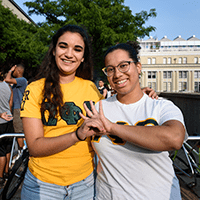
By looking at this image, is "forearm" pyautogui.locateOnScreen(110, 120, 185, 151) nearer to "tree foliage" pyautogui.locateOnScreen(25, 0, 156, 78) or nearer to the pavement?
the pavement

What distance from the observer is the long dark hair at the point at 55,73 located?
156cm

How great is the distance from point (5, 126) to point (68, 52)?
3157mm

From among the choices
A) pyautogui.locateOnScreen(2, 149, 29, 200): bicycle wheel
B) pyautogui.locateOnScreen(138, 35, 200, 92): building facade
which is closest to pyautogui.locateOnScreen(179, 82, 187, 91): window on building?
pyautogui.locateOnScreen(138, 35, 200, 92): building facade

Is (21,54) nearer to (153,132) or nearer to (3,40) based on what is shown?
(3,40)

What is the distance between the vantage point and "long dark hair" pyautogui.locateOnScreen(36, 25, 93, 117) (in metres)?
1.56

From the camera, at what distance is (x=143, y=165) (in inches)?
55.7

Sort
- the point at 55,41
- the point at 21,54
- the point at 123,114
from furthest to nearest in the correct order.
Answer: the point at 21,54
the point at 55,41
the point at 123,114

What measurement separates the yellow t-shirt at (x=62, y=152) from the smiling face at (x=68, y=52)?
0.79 ft

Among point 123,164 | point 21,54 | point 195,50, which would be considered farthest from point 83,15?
point 195,50

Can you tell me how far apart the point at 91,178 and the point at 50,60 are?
1.20 m

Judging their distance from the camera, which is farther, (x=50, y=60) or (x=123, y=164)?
(x=50, y=60)

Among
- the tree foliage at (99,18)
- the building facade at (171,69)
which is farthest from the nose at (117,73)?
the building facade at (171,69)

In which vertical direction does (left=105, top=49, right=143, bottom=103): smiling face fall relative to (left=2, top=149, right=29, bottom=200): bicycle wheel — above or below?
above

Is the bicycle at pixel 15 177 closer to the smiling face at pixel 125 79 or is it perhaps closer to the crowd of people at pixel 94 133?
the crowd of people at pixel 94 133
